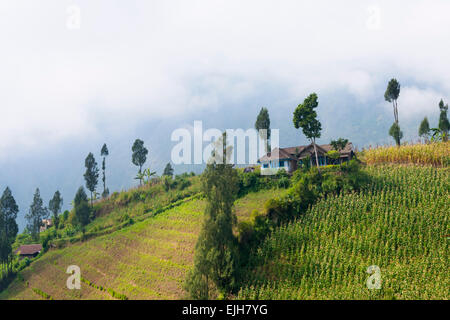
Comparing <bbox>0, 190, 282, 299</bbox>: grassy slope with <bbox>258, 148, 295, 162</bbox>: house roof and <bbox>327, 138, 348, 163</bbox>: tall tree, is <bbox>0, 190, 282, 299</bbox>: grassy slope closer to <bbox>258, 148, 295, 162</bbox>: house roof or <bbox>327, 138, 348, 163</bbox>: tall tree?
<bbox>258, 148, 295, 162</bbox>: house roof

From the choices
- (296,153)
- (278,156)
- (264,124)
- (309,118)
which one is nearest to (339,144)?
(296,153)

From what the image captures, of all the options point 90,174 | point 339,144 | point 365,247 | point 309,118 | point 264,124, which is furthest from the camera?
point 90,174

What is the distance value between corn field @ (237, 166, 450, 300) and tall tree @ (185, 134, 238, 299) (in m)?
1.97

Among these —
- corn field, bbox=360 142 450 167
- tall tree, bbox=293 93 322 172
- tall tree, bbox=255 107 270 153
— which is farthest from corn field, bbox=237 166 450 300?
tall tree, bbox=255 107 270 153

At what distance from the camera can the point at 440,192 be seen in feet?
99.9

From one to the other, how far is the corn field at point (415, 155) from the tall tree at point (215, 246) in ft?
68.8

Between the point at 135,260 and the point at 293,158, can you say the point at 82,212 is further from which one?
the point at 293,158

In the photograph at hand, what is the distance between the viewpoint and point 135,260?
3425cm

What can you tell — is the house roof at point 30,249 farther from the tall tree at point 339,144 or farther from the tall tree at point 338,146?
the tall tree at point 339,144

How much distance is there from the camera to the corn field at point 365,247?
73.8 feet

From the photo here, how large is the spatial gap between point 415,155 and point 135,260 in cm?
3365

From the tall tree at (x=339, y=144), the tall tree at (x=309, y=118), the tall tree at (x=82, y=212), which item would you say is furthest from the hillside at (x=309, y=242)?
the tall tree at (x=82, y=212)

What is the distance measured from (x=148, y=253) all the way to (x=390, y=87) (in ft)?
130

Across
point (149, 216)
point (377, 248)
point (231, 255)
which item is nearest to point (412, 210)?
point (377, 248)
